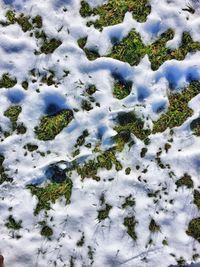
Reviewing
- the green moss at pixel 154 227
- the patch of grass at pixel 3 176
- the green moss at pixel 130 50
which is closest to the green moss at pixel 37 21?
the green moss at pixel 130 50

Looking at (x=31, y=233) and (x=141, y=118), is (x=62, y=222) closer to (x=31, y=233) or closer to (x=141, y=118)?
(x=31, y=233)

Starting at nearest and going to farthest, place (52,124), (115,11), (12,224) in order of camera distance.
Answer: (12,224) < (52,124) < (115,11)

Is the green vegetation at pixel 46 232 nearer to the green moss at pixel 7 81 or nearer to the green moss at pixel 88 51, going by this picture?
the green moss at pixel 7 81

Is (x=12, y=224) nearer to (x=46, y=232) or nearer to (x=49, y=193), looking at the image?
(x=46, y=232)

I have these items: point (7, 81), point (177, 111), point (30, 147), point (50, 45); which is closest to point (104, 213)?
point (30, 147)

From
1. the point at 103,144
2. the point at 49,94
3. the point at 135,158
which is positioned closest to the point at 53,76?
the point at 49,94

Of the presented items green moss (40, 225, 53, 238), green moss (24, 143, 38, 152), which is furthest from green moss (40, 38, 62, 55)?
green moss (40, 225, 53, 238)
